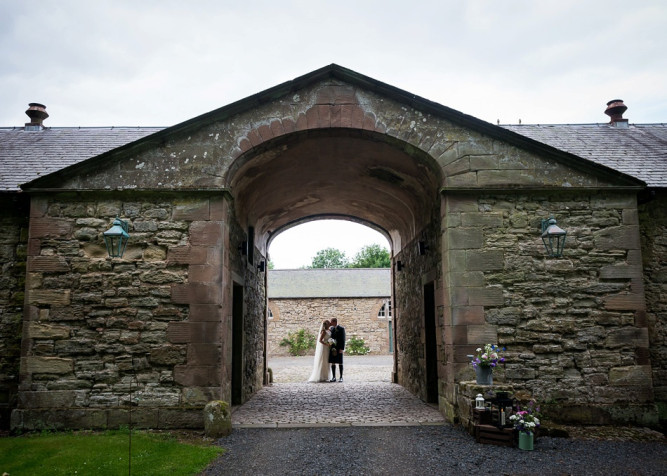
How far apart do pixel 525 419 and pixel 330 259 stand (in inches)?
2190

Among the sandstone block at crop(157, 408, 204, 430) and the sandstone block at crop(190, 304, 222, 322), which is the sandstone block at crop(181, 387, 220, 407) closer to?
the sandstone block at crop(157, 408, 204, 430)

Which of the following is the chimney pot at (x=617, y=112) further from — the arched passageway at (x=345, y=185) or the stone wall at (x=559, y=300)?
the arched passageway at (x=345, y=185)

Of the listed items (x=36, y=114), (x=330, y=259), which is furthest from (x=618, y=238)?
(x=330, y=259)

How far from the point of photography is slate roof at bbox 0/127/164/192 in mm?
8977

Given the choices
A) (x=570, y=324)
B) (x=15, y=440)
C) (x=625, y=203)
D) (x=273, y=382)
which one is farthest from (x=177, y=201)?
(x=273, y=382)

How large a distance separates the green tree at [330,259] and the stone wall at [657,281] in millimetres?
53093

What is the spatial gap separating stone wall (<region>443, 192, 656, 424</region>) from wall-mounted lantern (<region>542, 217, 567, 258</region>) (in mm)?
179

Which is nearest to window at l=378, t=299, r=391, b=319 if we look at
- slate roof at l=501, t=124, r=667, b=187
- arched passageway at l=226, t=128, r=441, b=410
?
arched passageway at l=226, t=128, r=441, b=410

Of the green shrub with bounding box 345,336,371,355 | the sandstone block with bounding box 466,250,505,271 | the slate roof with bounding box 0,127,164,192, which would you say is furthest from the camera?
the green shrub with bounding box 345,336,371,355

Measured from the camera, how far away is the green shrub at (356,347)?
26.7 m

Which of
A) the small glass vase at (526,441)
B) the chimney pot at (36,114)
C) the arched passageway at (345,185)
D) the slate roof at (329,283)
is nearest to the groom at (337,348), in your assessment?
the arched passageway at (345,185)

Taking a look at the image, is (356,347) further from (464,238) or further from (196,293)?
(196,293)

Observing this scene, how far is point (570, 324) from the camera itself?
24.4 ft

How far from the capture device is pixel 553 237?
722 centimetres
